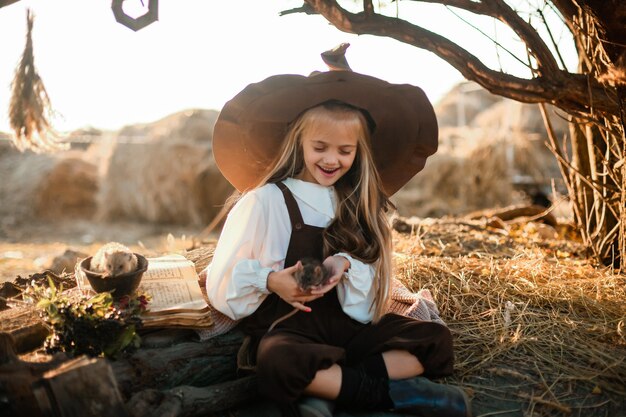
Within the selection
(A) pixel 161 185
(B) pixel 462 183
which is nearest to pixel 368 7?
(A) pixel 161 185

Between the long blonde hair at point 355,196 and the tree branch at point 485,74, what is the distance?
0.84 m

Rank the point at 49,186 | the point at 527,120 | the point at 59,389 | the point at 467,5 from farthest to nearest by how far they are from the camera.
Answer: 1. the point at 527,120
2. the point at 49,186
3. the point at 467,5
4. the point at 59,389

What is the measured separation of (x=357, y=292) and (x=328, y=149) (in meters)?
0.63

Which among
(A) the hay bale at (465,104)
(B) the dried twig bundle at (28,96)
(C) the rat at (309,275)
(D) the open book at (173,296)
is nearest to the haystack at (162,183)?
(B) the dried twig bundle at (28,96)

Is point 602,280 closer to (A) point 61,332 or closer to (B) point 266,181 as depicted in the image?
(B) point 266,181

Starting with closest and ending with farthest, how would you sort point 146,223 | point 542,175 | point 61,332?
1. point 61,332
2. point 146,223
3. point 542,175

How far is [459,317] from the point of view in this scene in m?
3.21

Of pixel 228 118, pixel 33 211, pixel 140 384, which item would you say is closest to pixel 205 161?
pixel 33 211

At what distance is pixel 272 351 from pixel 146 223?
23.0 feet

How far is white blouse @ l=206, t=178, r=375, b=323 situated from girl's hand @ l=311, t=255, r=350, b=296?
0.05 metres

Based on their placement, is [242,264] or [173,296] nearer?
[242,264]

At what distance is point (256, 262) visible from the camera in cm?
250

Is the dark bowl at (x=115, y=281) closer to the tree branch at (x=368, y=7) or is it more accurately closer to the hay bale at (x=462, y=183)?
the tree branch at (x=368, y=7)

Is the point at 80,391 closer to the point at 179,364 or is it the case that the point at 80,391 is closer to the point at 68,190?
the point at 179,364
